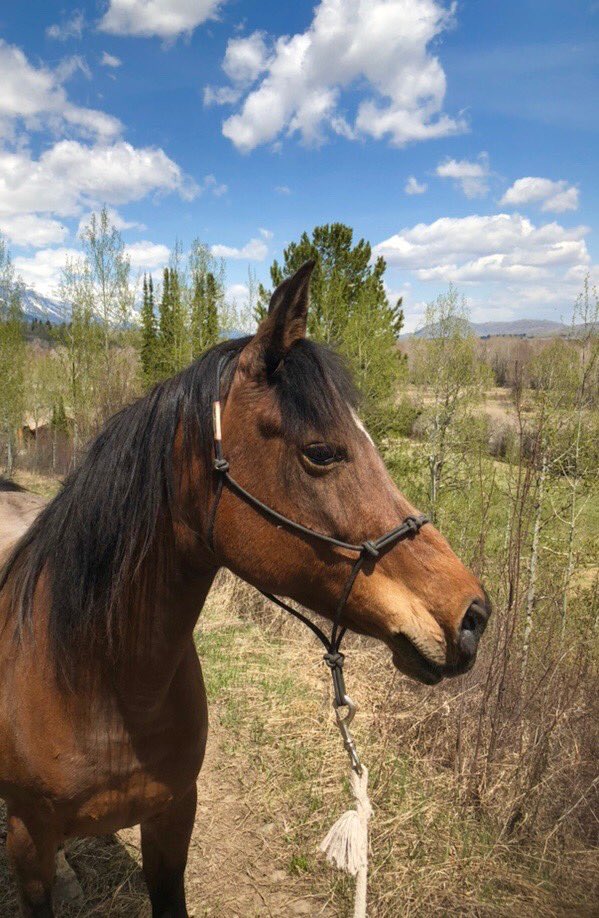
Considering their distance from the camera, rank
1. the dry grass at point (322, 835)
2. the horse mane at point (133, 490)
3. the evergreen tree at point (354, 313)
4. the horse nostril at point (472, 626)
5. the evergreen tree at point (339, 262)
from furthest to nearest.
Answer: the evergreen tree at point (339, 262) → the evergreen tree at point (354, 313) → the dry grass at point (322, 835) → the horse mane at point (133, 490) → the horse nostril at point (472, 626)

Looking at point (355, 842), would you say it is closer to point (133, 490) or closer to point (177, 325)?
point (133, 490)

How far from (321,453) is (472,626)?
597mm

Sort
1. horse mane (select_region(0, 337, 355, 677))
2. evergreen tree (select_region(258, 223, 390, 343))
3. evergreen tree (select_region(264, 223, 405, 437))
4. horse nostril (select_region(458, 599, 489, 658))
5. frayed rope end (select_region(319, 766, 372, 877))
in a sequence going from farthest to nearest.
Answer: evergreen tree (select_region(258, 223, 390, 343)), evergreen tree (select_region(264, 223, 405, 437)), frayed rope end (select_region(319, 766, 372, 877)), horse mane (select_region(0, 337, 355, 677)), horse nostril (select_region(458, 599, 489, 658))

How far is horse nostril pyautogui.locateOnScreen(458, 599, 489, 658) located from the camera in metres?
1.33

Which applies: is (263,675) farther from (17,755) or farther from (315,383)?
(315,383)

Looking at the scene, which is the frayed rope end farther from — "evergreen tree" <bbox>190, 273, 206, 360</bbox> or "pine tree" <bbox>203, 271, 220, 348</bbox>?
"pine tree" <bbox>203, 271, 220, 348</bbox>

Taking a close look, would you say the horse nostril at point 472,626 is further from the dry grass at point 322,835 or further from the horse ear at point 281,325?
the dry grass at point 322,835

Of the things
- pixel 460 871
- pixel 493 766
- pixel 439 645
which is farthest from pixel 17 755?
pixel 493 766

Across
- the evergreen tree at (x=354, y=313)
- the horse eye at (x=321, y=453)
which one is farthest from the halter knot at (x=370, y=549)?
the evergreen tree at (x=354, y=313)

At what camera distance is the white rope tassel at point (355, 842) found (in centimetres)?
158

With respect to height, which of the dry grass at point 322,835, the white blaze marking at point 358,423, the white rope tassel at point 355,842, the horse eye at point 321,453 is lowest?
the dry grass at point 322,835

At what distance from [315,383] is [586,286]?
472 inches

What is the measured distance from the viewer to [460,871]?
2.86m

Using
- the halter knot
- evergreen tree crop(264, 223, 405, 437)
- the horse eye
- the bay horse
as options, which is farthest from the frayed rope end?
evergreen tree crop(264, 223, 405, 437)
